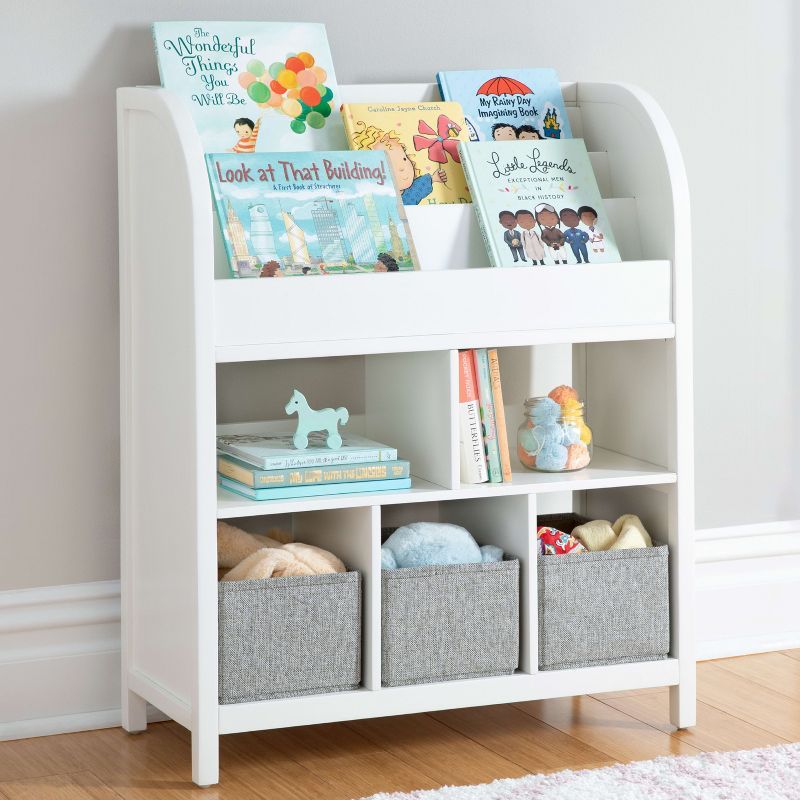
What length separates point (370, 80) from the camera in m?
A: 2.16

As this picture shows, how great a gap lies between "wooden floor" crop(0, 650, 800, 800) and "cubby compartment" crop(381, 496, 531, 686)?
13 cm

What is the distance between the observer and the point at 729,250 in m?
2.42

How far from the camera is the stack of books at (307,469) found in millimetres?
1848

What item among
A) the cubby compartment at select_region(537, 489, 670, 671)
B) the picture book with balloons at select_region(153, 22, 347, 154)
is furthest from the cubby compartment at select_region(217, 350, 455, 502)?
the picture book with balloons at select_region(153, 22, 347, 154)

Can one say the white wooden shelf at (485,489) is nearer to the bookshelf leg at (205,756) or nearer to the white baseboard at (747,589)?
the bookshelf leg at (205,756)

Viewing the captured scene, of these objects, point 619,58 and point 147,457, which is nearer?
point 147,457

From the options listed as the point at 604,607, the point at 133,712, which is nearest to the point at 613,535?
the point at 604,607

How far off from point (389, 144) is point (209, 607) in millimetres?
723

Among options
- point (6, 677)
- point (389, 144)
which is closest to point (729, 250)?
point (389, 144)

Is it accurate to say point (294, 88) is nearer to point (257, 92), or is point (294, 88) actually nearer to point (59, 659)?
point (257, 92)

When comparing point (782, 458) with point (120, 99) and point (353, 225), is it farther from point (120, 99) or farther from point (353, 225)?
point (120, 99)

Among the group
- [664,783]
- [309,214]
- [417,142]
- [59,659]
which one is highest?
[417,142]

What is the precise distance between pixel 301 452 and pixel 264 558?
0.51 feet

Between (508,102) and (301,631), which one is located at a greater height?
(508,102)
